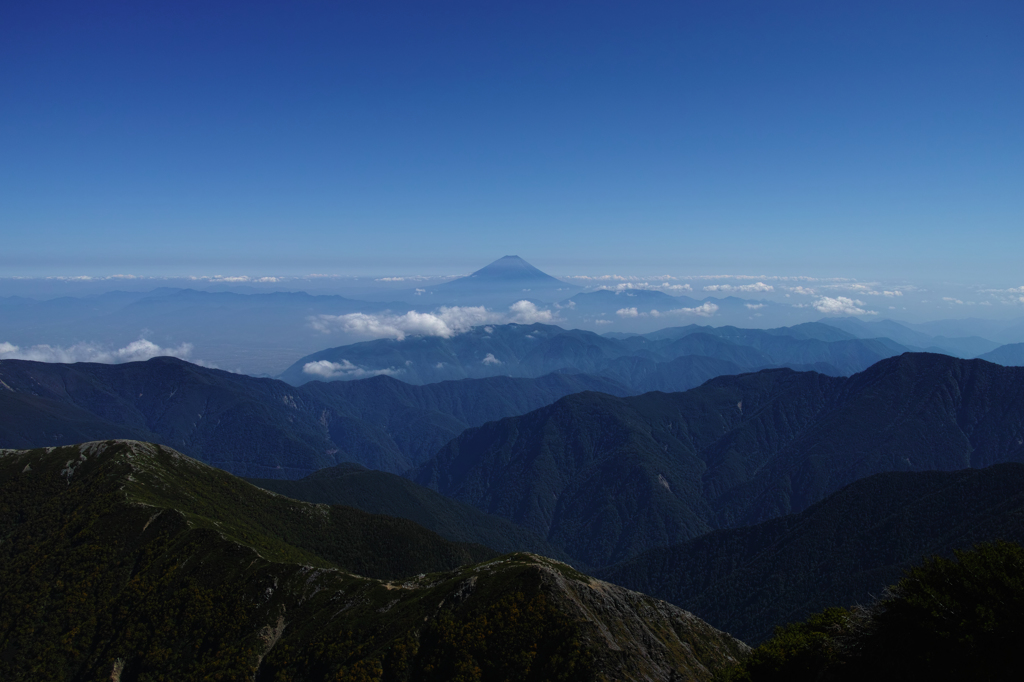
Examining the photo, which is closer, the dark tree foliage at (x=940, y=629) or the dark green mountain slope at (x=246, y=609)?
the dark tree foliage at (x=940, y=629)

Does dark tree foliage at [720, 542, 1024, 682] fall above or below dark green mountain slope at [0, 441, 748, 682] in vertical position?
above

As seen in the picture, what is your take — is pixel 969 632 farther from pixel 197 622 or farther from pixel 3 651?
pixel 3 651

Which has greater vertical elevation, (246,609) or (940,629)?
(940,629)

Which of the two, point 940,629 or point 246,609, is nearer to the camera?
point 940,629

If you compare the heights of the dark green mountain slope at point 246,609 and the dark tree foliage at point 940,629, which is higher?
the dark tree foliage at point 940,629

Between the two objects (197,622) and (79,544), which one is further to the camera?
(79,544)

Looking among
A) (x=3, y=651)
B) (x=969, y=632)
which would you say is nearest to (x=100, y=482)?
(x=3, y=651)

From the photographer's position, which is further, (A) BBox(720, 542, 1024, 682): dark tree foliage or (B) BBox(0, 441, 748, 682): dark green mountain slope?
(B) BBox(0, 441, 748, 682): dark green mountain slope

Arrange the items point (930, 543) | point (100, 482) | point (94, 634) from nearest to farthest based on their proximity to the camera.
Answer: point (94, 634) < point (100, 482) < point (930, 543)
